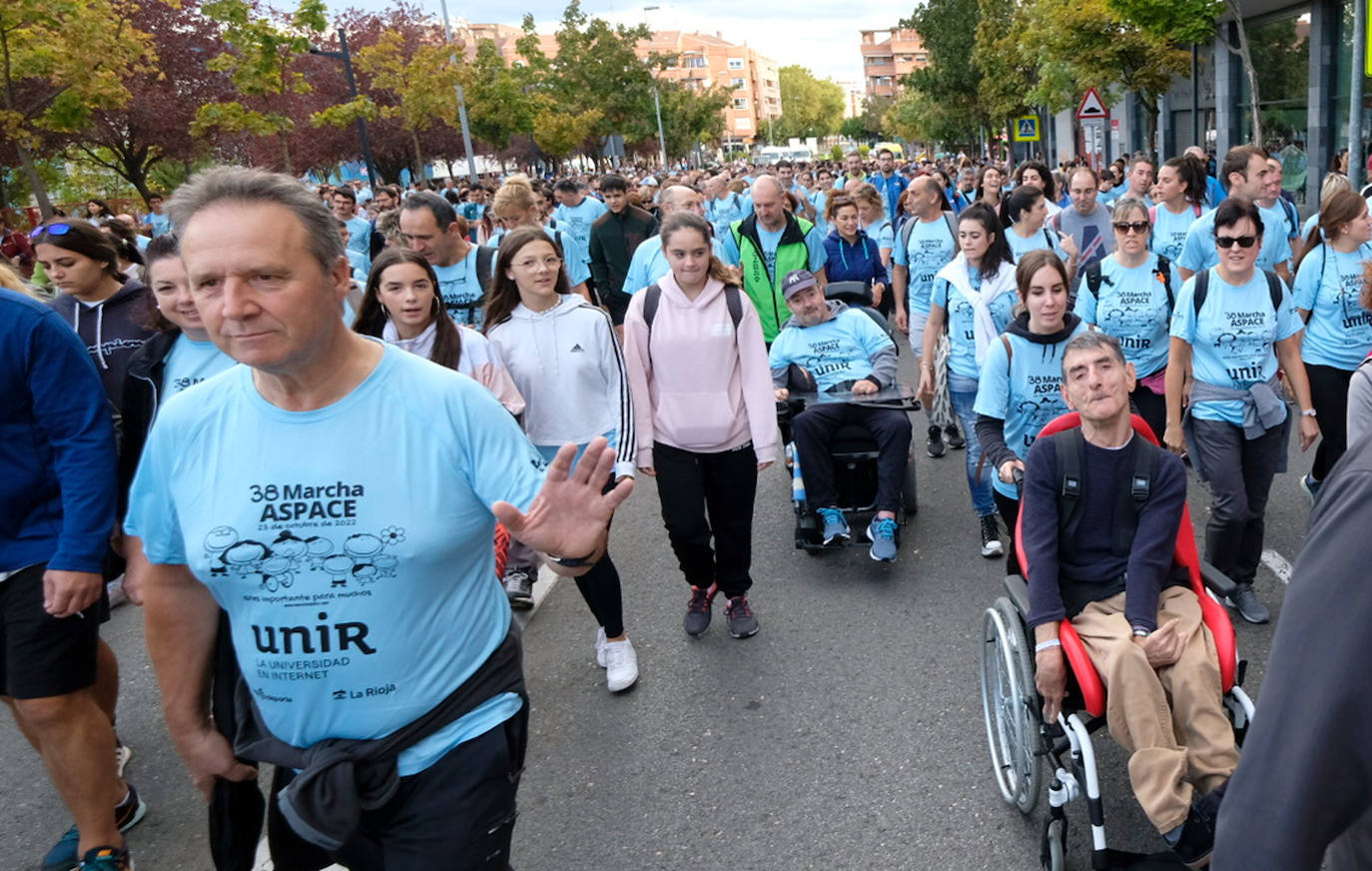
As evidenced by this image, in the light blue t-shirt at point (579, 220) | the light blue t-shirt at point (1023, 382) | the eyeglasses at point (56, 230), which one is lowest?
the light blue t-shirt at point (1023, 382)

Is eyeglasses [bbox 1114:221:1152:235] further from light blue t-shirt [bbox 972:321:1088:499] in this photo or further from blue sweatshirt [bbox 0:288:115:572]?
blue sweatshirt [bbox 0:288:115:572]

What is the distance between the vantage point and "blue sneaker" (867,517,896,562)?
5.55 meters

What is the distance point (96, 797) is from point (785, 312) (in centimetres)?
485

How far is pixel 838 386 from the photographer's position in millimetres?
5926

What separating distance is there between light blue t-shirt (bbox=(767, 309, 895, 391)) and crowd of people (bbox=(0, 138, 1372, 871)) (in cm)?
2

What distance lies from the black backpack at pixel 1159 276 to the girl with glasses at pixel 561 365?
2542 mm

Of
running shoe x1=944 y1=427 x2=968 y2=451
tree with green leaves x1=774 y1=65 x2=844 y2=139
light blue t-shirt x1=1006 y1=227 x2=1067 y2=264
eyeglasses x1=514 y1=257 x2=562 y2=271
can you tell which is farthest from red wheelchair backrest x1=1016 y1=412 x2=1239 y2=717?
tree with green leaves x1=774 y1=65 x2=844 y2=139

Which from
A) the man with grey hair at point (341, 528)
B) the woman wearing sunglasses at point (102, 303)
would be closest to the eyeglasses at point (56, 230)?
the woman wearing sunglasses at point (102, 303)

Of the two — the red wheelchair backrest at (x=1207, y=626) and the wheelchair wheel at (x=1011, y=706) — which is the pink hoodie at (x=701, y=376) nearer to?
the wheelchair wheel at (x=1011, y=706)

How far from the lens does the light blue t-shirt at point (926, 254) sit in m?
7.99

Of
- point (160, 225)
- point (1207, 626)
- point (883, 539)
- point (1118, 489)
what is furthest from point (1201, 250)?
point (160, 225)

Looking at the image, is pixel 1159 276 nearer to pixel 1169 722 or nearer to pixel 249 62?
pixel 1169 722

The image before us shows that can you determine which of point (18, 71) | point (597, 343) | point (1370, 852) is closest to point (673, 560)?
point (597, 343)

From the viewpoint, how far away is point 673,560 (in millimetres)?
6141
